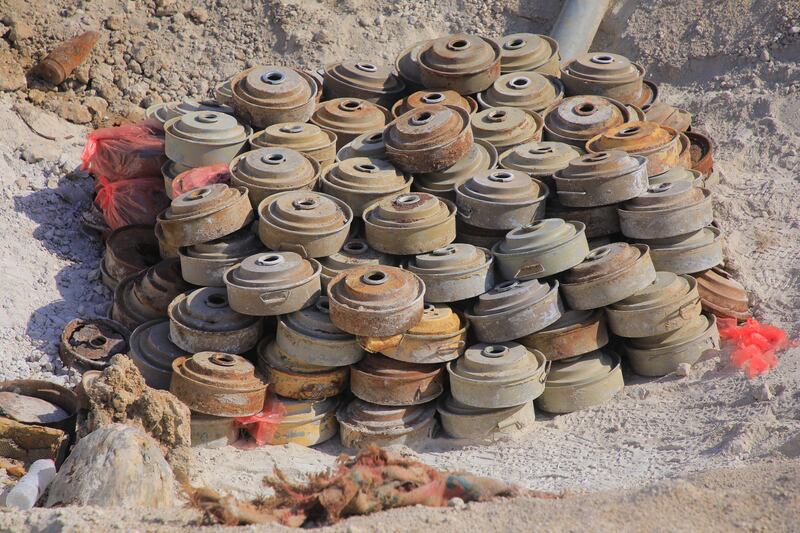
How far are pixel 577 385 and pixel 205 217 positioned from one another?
9.75 ft

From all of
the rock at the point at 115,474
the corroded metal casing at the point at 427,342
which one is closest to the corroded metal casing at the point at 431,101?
the corroded metal casing at the point at 427,342

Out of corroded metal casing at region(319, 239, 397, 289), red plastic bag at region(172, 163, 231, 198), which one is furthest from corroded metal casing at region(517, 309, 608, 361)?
red plastic bag at region(172, 163, 231, 198)

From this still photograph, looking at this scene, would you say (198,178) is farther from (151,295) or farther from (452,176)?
(452,176)

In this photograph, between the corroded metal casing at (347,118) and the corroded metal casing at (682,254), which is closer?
the corroded metal casing at (682,254)

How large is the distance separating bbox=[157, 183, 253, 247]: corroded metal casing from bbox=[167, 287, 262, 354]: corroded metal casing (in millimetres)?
462

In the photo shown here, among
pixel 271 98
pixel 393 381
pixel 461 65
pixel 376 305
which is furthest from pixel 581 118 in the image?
pixel 393 381

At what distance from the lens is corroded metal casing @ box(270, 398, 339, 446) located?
24.7ft

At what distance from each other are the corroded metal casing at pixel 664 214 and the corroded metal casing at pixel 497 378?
1341 mm

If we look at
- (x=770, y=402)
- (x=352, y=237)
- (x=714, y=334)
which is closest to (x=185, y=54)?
(x=352, y=237)

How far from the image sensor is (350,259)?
26.1 feet

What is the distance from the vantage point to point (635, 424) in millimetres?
7488

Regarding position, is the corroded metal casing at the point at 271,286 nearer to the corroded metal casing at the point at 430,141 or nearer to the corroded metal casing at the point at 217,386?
the corroded metal casing at the point at 217,386

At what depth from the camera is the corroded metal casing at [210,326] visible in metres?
7.60

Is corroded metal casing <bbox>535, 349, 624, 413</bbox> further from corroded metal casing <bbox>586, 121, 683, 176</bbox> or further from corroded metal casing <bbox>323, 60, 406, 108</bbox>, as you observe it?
corroded metal casing <bbox>323, 60, 406, 108</bbox>
